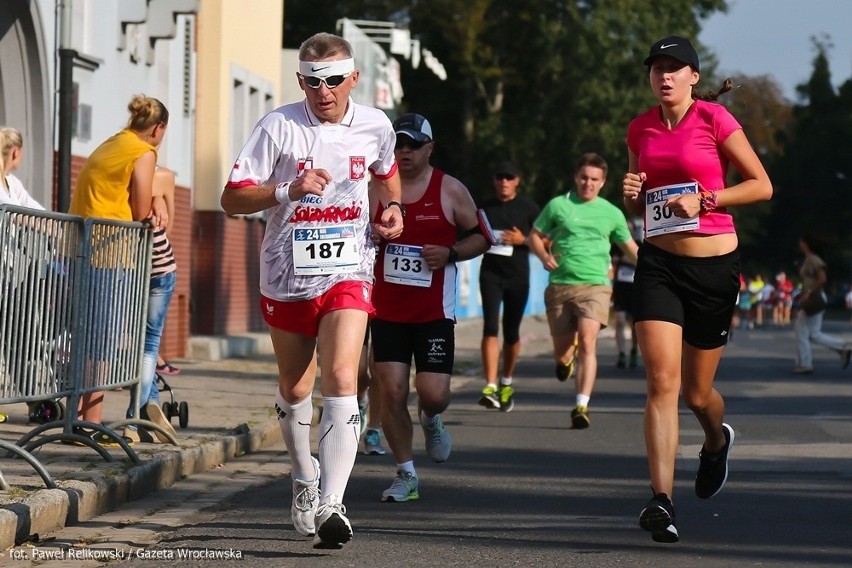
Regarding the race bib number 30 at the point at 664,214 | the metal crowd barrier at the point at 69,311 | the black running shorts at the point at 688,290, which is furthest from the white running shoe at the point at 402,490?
the race bib number 30 at the point at 664,214

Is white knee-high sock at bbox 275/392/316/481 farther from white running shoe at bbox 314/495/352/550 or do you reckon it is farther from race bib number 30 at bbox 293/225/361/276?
race bib number 30 at bbox 293/225/361/276

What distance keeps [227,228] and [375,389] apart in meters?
13.2

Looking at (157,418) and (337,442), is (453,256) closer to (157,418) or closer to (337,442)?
(337,442)

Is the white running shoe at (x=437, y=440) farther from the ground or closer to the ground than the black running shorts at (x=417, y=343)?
closer to the ground

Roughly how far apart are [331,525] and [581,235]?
7795 mm

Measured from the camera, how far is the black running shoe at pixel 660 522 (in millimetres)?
7078

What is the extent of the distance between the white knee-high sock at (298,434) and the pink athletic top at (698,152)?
6.12 feet

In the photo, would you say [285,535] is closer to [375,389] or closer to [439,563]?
[439,563]

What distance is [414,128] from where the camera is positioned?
29.7 feet

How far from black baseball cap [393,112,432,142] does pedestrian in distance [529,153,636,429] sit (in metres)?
4.72

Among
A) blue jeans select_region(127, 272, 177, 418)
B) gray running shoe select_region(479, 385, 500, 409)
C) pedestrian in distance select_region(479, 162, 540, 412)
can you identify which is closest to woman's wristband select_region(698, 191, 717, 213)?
blue jeans select_region(127, 272, 177, 418)

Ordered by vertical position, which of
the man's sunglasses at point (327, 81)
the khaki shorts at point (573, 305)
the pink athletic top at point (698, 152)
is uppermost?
the man's sunglasses at point (327, 81)

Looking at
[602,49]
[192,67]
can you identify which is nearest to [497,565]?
[192,67]

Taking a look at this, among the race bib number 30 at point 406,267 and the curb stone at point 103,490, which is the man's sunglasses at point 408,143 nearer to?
the race bib number 30 at point 406,267
